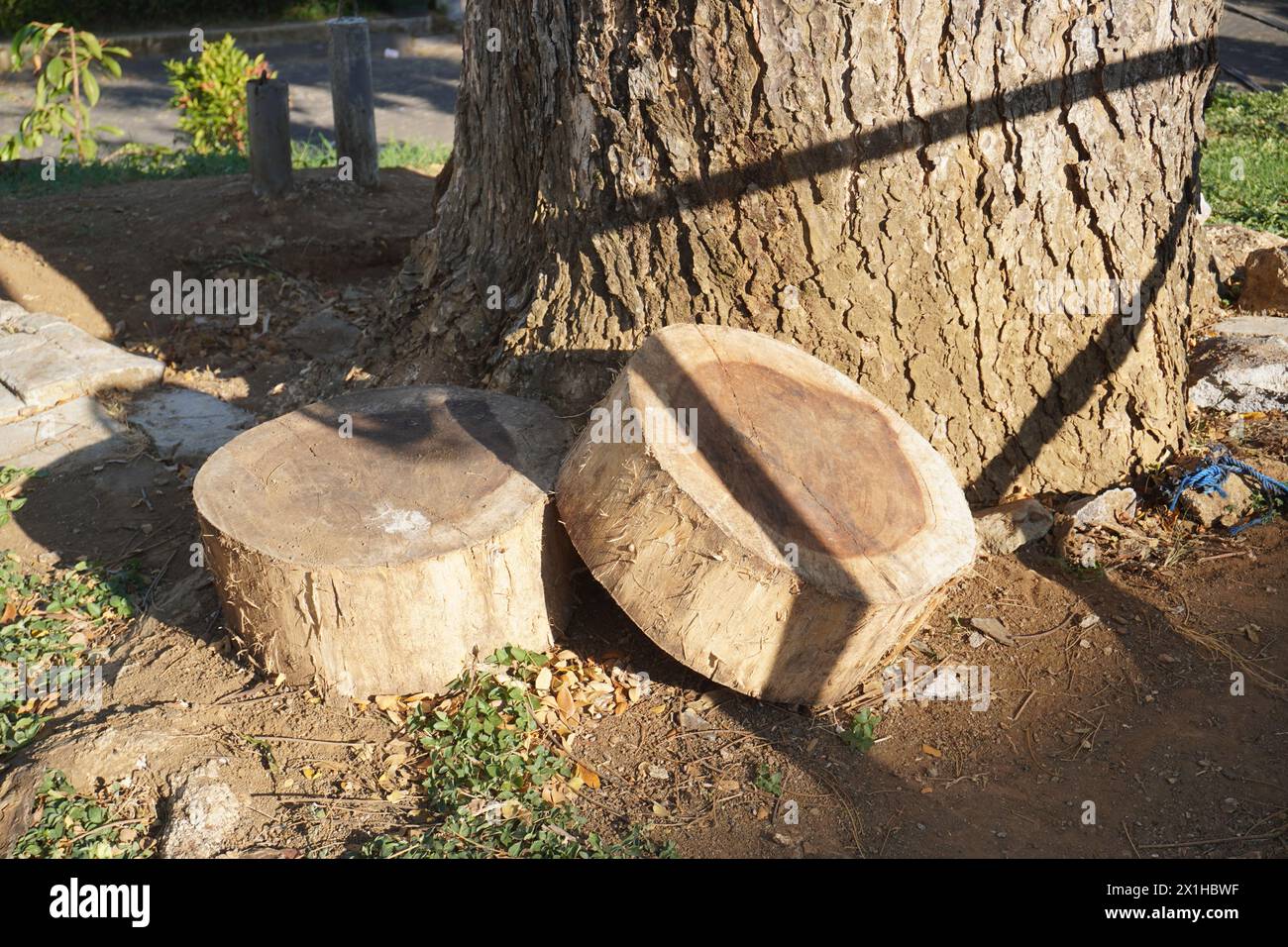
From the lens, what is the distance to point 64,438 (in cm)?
493

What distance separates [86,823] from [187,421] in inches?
105

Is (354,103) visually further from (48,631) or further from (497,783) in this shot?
(497,783)

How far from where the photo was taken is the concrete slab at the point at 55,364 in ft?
16.8

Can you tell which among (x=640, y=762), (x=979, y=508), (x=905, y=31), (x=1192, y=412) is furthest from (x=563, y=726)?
(x=1192, y=412)

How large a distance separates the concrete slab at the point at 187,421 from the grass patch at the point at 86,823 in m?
2.14

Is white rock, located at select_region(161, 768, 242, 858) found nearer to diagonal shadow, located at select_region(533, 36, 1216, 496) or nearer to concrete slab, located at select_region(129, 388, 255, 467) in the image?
diagonal shadow, located at select_region(533, 36, 1216, 496)

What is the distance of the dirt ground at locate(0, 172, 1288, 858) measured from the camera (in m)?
2.95

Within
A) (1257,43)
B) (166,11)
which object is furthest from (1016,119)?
(166,11)

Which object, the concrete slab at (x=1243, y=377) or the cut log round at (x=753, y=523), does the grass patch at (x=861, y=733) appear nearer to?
the cut log round at (x=753, y=523)

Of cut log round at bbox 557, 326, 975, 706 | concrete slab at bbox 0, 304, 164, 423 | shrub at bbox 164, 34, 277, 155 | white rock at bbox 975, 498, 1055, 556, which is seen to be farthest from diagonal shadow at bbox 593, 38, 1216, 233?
shrub at bbox 164, 34, 277, 155

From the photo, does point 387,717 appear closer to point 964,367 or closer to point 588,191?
point 588,191

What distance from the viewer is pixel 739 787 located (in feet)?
10.1

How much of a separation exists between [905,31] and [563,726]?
7.51ft
